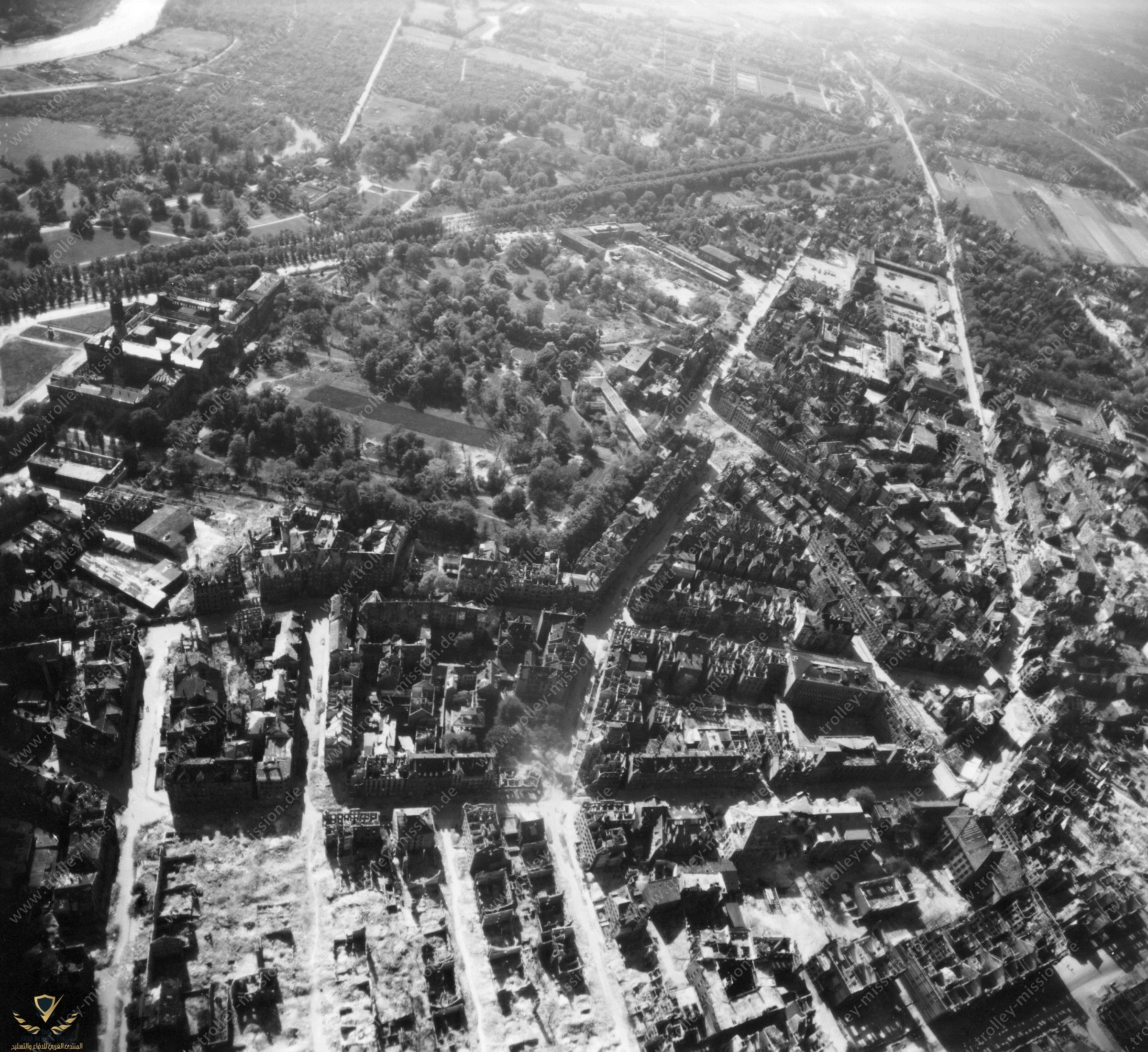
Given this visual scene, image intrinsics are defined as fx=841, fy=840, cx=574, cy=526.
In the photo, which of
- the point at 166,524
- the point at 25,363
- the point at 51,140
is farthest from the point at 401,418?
the point at 51,140

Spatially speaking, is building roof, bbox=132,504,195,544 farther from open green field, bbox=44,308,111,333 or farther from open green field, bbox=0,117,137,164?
open green field, bbox=0,117,137,164

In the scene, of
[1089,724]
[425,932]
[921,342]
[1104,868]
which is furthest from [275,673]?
[921,342]

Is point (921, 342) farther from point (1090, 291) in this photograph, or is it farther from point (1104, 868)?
point (1104, 868)

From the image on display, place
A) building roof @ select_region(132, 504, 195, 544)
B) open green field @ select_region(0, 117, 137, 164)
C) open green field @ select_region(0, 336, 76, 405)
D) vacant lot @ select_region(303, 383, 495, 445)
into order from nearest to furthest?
building roof @ select_region(132, 504, 195, 544)
open green field @ select_region(0, 336, 76, 405)
vacant lot @ select_region(303, 383, 495, 445)
open green field @ select_region(0, 117, 137, 164)

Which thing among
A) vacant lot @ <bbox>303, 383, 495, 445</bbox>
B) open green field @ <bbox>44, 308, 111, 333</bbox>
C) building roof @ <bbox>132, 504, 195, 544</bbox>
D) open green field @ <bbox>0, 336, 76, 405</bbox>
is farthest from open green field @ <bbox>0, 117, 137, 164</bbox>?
building roof @ <bbox>132, 504, 195, 544</bbox>

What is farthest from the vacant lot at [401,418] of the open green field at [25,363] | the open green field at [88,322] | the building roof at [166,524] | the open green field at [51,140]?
the open green field at [51,140]

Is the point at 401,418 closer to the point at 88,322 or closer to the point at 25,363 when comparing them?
the point at 88,322
